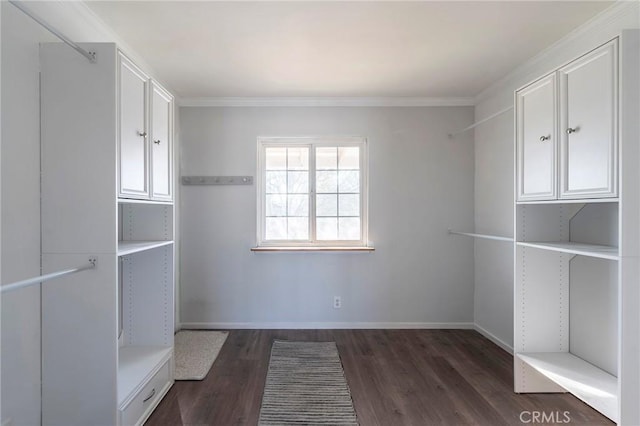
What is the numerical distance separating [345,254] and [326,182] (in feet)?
2.70

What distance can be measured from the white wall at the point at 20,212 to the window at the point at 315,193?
2000 mm

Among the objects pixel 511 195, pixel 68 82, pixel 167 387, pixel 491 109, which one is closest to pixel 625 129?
pixel 511 195

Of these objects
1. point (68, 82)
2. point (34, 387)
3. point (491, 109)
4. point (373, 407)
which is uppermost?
point (491, 109)

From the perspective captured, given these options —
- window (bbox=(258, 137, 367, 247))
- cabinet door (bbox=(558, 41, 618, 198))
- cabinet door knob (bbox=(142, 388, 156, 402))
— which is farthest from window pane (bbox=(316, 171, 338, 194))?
cabinet door knob (bbox=(142, 388, 156, 402))

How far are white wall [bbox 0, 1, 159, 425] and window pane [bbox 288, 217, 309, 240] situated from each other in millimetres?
2138

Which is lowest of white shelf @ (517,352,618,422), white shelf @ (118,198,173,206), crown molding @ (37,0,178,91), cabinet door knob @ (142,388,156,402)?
cabinet door knob @ (142,388,156,402)

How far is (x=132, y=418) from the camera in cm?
166

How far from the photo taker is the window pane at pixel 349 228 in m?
3.35

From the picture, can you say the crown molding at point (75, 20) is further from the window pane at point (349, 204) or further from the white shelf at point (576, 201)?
the white shelf at point (576, 201)

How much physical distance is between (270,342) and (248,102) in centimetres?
248

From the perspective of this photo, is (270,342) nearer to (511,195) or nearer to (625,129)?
(511,195)

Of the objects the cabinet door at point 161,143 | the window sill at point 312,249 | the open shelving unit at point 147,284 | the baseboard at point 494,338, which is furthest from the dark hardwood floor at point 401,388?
the cabinet door at point 161,143

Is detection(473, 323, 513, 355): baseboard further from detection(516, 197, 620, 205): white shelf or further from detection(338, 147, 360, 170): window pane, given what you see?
detection(338, 147, 360, 170): window pane

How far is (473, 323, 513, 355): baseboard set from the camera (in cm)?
274
